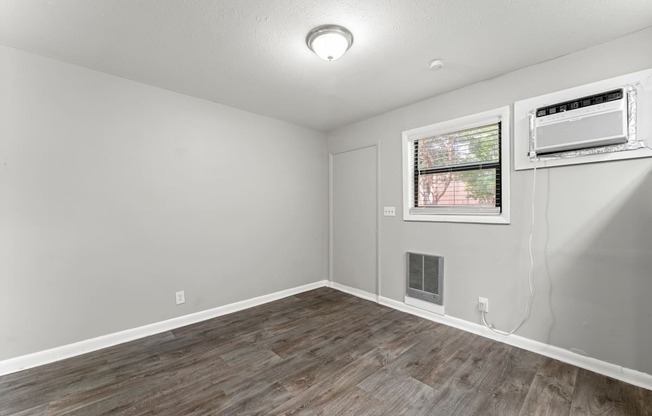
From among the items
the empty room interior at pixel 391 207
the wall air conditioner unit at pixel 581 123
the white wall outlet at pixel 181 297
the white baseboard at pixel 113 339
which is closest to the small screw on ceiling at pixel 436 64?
the empty room interior at pixel 391 207

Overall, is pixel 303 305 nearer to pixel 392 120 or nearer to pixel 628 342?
pixel 392 120

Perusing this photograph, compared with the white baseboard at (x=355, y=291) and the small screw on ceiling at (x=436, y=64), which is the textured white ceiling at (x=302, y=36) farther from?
the white baseboard at (x=355, y=291)

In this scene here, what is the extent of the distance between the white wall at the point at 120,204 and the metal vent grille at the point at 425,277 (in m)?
1.72

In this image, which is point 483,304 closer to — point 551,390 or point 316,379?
point 551,390

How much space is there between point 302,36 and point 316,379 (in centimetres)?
250

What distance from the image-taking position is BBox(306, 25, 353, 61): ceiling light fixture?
1834 mm

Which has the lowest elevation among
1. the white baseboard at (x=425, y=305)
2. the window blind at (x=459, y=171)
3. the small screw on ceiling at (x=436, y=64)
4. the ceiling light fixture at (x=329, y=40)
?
the white baseboard at (x=425, y=305)

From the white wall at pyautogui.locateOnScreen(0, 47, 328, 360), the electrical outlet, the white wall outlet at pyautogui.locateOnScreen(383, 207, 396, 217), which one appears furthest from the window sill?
the white wall at pyautogui.locateOnScreen(0, 47, 328, 360)

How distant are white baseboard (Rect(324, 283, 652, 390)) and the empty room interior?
1cm

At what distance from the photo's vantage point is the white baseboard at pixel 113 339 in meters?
2.06

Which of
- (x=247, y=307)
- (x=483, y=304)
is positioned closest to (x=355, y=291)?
(x=247, y=307)

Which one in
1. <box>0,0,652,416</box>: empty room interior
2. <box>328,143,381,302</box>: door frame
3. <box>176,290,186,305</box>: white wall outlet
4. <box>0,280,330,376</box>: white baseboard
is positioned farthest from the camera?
<box>328,143,381,302</box>: door frame

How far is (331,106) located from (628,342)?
10.9 ft

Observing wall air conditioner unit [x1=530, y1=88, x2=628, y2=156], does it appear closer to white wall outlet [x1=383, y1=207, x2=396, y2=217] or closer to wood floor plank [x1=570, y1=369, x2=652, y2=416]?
white wall outlet [x1=383, y1=207, x2=396, y2=217]
